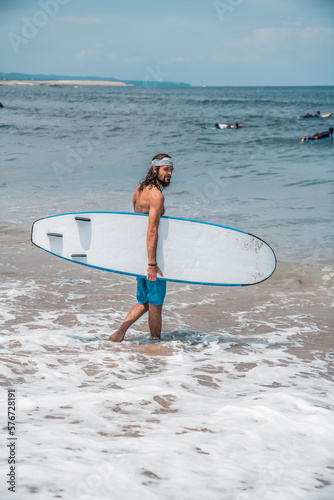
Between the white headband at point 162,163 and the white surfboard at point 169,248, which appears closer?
the white headband at point 162,163

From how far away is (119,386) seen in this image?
3.72 m

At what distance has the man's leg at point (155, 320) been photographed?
451 centimetres

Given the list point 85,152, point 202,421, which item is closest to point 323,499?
point 202,421

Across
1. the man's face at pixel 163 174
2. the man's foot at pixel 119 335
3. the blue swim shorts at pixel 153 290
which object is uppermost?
the man's face at pixel 163 174

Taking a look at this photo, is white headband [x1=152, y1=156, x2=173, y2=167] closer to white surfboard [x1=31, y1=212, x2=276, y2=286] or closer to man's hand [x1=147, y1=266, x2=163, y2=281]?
white surfboard [x1=31, y1=212, x2=276, y2=286]

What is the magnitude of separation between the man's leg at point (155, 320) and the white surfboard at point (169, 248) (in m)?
0.28

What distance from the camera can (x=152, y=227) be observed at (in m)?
4.22

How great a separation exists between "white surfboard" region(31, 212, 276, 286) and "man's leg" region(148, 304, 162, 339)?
0.28 metres

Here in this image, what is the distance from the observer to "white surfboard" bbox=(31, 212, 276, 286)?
464cm

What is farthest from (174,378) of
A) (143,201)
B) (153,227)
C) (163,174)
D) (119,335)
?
(163,174)

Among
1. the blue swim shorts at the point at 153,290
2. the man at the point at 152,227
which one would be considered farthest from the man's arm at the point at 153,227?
the blue swim shorts at the point at 153,290

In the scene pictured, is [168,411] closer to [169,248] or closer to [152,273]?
[152,273]

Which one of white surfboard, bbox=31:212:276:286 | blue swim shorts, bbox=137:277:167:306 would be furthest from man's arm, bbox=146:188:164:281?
white surfboard, bbox=31:212:276:286

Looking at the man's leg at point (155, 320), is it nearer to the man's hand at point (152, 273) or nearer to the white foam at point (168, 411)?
the white foam at point (168, 411)
